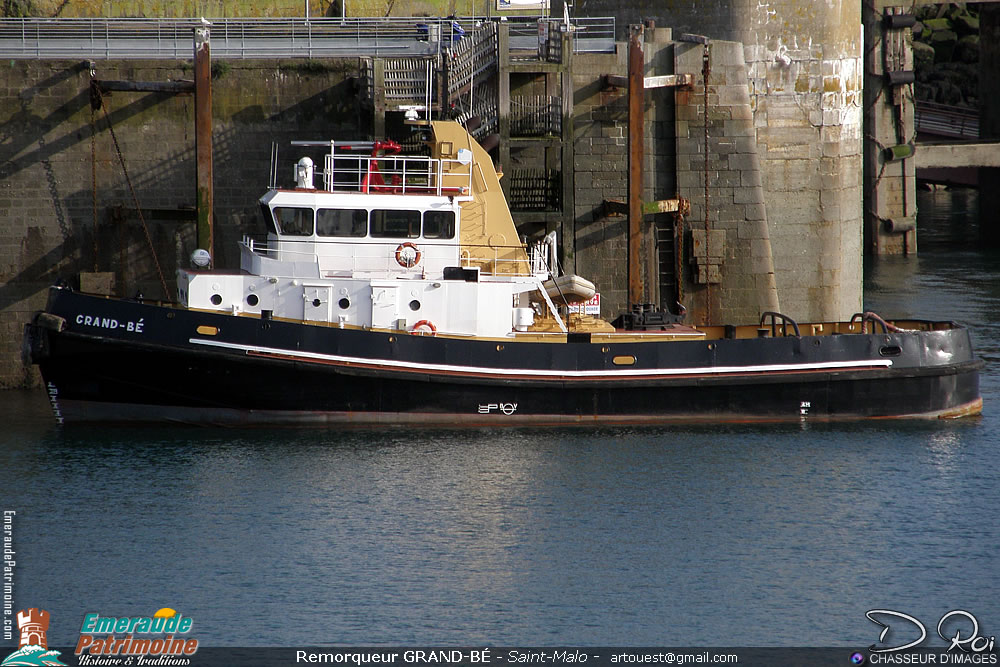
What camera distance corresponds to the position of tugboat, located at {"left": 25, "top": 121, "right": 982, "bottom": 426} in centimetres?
1788

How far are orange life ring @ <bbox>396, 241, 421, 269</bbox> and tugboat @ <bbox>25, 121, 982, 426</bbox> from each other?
0.07 feet

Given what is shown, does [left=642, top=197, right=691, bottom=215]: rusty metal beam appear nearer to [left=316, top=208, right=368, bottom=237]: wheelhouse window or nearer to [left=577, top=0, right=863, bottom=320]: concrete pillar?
[left=577, top=0, right=863, bottom=320]: concrete pillar

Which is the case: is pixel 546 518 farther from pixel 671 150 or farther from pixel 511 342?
pixel 671 150

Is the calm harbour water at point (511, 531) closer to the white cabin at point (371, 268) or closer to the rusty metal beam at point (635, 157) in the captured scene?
the white cabin at point (371, 268)

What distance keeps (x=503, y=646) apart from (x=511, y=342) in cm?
668

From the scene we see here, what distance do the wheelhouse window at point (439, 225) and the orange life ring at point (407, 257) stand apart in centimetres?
26

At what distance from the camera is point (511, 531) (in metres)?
14.7

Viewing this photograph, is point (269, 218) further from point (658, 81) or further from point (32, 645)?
point (32, 645)

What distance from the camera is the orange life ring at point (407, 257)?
18.3 meters

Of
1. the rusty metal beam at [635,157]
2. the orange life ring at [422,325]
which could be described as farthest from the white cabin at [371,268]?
the rusty metal beam at [635,157]

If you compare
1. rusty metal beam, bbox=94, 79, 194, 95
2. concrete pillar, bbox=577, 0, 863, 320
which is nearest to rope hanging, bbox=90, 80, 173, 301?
rusty metal beam, bbox=94, 79, 194, 95

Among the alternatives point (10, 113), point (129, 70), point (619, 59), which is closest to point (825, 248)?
point (619, 59)

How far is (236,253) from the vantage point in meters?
21.5
